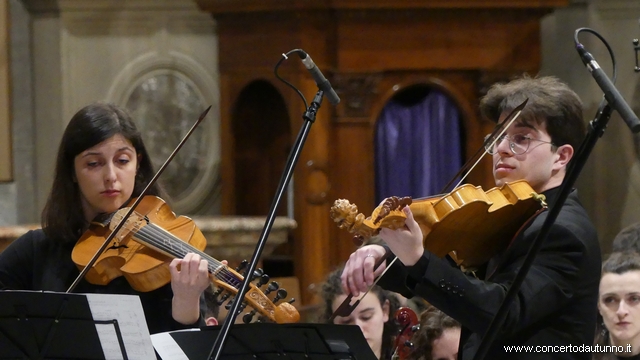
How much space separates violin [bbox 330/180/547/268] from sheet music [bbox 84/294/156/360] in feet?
1.96

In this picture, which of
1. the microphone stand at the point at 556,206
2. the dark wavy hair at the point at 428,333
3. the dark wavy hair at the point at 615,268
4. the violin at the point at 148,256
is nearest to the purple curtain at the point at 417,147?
the dark wavy hair at the point at 615,268

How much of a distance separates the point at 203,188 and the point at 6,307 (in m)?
4.24

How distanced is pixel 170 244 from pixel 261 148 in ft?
12.8

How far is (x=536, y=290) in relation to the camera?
231 cm

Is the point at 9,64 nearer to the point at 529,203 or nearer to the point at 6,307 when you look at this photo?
the point at 6,307

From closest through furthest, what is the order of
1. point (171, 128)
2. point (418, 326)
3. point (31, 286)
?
point (31, 286) → point (418, 326) → point (171, 128)

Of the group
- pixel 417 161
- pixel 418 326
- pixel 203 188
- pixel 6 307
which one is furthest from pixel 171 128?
pixel 6 307

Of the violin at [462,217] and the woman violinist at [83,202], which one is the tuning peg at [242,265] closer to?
the woman violinist at [83,202]

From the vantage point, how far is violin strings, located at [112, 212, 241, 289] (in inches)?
112

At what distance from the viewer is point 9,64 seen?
6.36 meters

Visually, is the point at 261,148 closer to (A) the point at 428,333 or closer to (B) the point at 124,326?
(A) the point at 428,333

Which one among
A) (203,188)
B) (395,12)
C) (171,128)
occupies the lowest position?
(203,188)

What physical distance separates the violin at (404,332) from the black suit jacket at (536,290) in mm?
785

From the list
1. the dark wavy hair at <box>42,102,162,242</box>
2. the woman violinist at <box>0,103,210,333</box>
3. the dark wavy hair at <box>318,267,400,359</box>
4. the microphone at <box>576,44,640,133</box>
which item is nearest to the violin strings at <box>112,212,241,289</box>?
the woman violinist at <box>0,103,210,333</box>
